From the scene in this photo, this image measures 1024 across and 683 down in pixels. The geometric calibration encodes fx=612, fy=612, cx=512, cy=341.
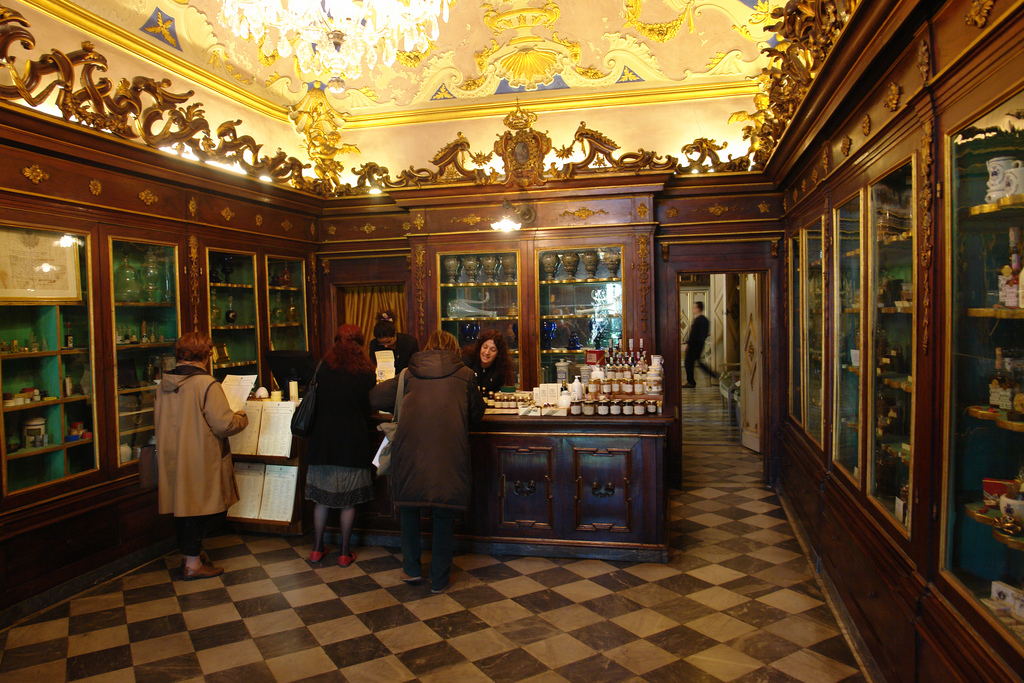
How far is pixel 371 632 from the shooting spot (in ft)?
11.4

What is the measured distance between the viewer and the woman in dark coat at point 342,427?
4195mm

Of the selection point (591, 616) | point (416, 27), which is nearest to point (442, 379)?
point (591, 616)

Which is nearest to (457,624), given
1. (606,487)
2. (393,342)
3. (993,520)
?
(606,487)

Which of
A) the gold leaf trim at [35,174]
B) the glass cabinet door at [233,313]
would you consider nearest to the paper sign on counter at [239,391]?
the glass cabinet door at [233,313]

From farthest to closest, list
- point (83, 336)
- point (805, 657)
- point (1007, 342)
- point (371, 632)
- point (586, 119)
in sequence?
point (586, 119) < point (83, 336) < point (371, 632) < point (805, 657) < point (1007, 342)

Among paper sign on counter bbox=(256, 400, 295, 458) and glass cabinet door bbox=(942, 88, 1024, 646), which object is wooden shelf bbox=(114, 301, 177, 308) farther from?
glass cabinet door bbox=(942, 88, 1024, 646)

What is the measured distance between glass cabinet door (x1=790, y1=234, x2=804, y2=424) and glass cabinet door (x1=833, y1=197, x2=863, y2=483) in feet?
4.24

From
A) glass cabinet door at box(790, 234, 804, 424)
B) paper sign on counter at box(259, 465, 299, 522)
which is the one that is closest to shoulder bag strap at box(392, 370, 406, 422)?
paper sign on counter at box(259, 465, 299, 522)

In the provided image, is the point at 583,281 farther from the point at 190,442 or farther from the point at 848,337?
the point at 190,442

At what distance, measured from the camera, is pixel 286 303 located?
6.54 meters

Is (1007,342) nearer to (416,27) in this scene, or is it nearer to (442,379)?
(442,379)

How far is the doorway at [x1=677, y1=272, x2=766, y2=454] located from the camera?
7.32 m

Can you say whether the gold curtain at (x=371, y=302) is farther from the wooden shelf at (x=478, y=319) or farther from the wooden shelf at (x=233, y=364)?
the wooden shelf at (x=233, y=364)

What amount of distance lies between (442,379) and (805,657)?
8.19ft
